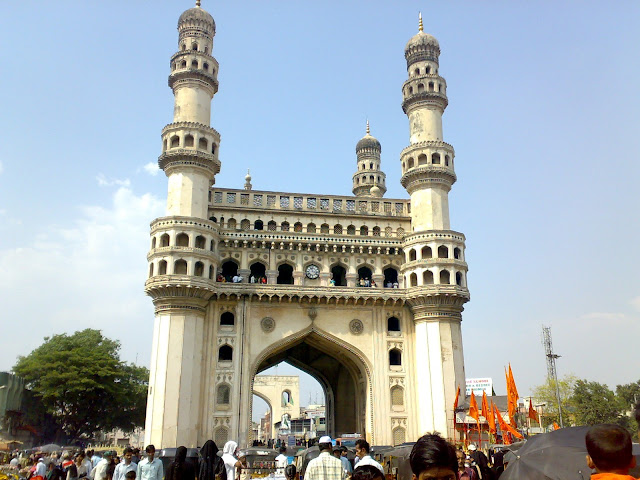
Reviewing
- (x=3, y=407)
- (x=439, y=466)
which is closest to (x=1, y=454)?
(x=3, y=407)

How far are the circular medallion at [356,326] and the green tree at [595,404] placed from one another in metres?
25.0

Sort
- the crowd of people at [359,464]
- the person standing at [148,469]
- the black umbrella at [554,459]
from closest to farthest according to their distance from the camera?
the crowd of people at [359,464] → the black umbrella at [554,459] → the person standing at [148,469]

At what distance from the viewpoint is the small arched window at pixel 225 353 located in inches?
1368

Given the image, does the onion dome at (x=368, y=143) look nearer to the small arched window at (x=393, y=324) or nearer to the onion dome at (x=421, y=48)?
the onion dome at (x=421, y=48)

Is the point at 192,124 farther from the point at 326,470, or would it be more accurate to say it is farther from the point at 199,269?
the point at 326,470

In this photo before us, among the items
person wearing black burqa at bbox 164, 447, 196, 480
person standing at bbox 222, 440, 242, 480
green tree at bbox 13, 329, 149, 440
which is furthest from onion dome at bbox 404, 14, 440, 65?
person wearing black burqa at bbox 164, 447, 196, 480

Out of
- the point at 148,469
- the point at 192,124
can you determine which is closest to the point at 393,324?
the point at 192,124

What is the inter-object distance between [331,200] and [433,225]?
21.8 feet

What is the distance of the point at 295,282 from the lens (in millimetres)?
36594

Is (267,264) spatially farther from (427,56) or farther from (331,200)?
(427,56)

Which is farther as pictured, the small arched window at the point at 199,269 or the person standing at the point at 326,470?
the small arched window at the point at 199,269

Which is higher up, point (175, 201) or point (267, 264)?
point (175, 201)

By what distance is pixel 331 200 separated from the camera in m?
38.8

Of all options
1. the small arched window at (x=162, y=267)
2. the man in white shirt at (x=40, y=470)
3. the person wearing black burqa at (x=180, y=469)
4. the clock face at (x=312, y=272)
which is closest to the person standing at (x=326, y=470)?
the person wearing black burqa at (x=180, y=469)
